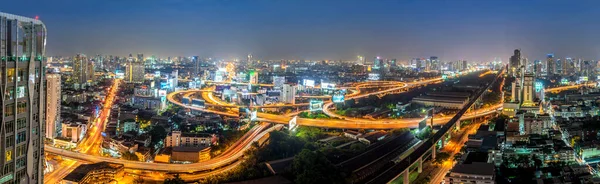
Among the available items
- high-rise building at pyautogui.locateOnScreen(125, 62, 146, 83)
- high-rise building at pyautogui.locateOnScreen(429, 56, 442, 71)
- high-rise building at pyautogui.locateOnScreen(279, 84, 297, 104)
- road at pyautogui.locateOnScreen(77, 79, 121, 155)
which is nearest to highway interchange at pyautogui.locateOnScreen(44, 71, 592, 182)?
road at pyautogui.locateOnScreen(77, 79, 121, 155)

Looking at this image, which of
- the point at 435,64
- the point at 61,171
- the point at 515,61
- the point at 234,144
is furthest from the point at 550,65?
the point at 61,171

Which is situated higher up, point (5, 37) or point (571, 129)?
point (5, 37)

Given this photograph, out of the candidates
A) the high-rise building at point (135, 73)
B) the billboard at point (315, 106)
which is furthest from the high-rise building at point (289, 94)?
the high-rise building at point (135, 73)

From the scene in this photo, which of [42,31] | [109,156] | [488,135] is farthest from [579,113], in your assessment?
[42,31]

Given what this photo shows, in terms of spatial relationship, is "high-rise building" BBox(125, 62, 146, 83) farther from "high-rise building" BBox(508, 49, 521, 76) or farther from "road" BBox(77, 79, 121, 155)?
"high-rise building" BBox(508, 49, 521, 76)

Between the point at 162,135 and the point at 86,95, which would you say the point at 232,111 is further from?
the point at 86,95

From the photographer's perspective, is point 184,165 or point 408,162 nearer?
point 408,162

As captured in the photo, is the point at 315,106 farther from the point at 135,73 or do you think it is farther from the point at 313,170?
the point at 135,73
